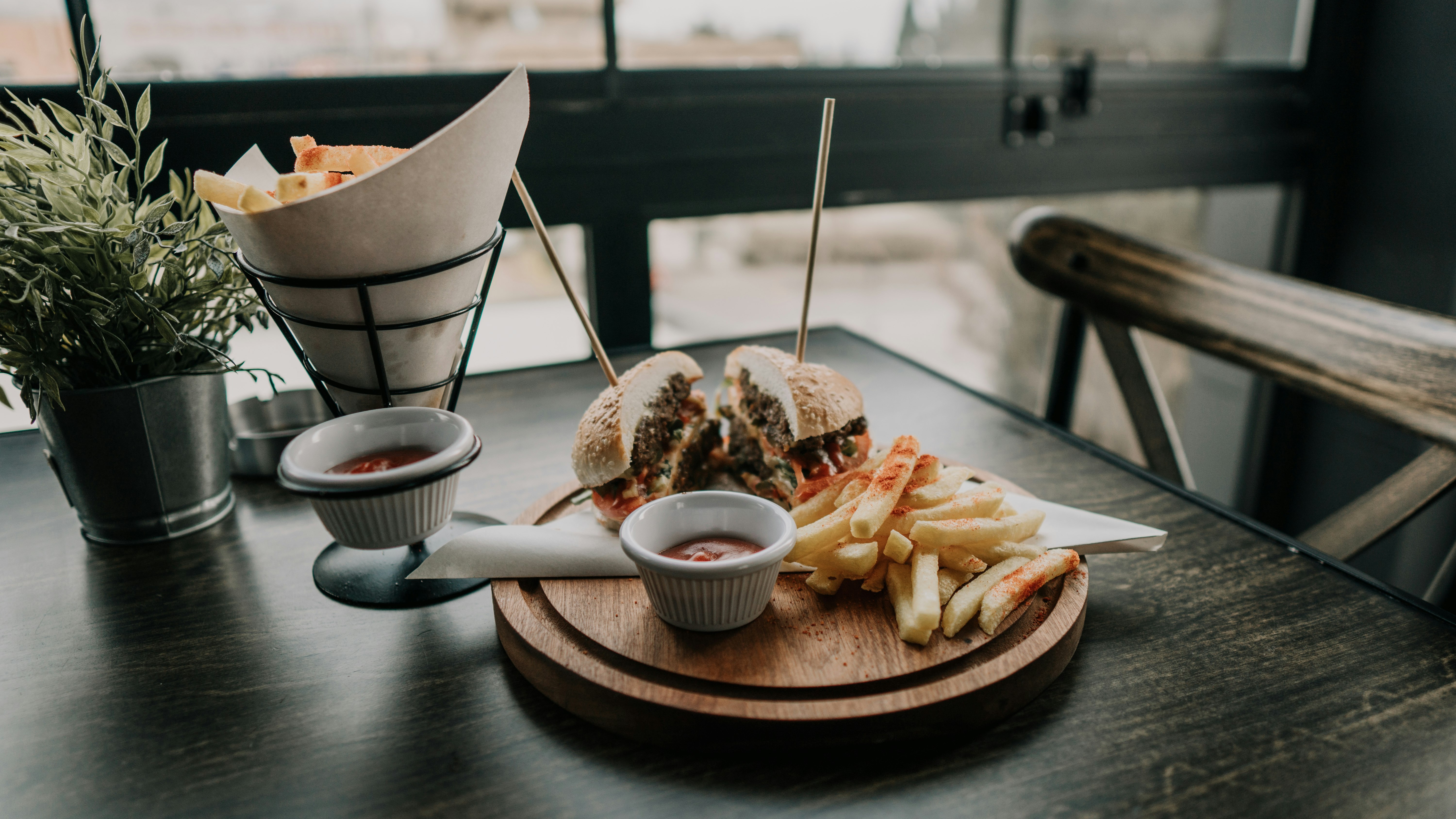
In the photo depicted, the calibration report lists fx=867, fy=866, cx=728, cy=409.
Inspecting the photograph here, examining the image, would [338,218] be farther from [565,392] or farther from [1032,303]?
[1032,303]

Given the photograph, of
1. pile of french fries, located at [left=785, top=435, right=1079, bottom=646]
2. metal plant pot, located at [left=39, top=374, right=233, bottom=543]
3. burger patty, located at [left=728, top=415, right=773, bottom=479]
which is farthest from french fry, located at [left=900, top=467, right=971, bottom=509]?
metal plant pot, located at [left=39, top=374, right=233, bottom=543]

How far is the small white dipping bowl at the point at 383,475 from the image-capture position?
3.30ft

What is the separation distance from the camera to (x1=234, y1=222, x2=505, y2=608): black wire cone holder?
1089mm

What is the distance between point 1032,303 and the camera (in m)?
3.88

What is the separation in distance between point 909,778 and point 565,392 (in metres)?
1.33

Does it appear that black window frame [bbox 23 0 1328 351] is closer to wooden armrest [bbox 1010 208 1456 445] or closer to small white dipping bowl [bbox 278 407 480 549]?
wooden armrest [bbox 1010 208 1456 445]

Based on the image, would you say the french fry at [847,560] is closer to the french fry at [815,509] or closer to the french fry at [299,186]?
the french fry at [815,509]

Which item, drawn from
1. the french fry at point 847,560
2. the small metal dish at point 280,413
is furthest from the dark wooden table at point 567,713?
the small metal dish at point 280,413

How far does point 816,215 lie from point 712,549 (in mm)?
591

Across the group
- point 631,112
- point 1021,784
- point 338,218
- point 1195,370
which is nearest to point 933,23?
point 631,112

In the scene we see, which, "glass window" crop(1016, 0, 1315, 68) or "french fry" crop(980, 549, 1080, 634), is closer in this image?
"french fry" crop(980, 549, 1080, 634)

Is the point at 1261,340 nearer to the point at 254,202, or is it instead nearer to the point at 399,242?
the point at 399,242

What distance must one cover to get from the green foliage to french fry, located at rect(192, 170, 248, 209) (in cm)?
15

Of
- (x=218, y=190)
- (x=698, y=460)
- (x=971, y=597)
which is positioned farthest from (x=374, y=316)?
(x=971, y=597)
